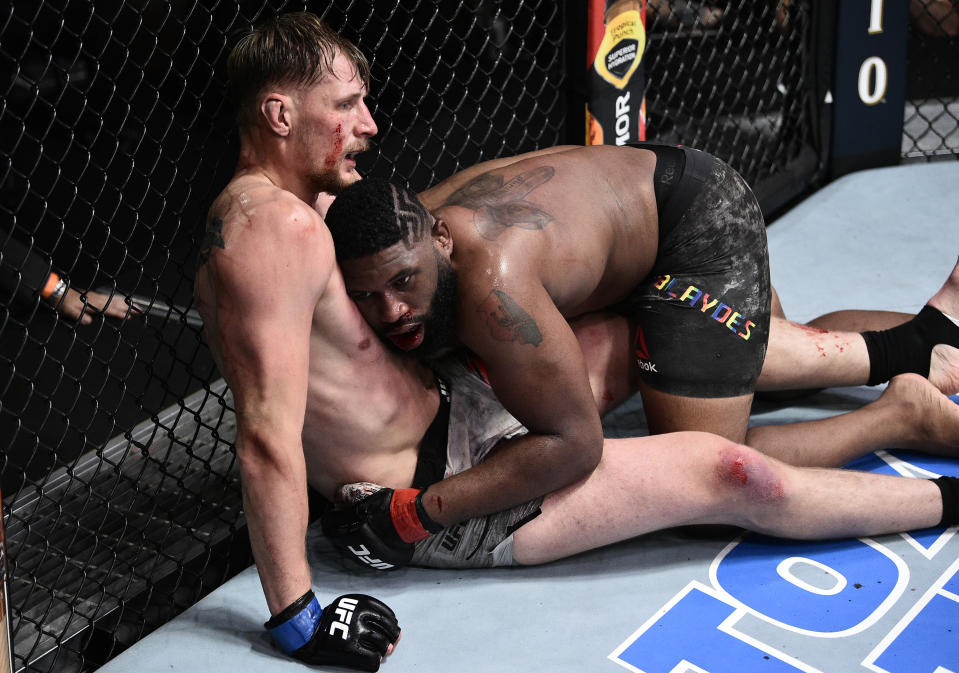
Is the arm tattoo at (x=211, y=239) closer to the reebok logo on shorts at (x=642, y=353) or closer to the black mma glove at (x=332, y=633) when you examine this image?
the black mma glove at (x=332, y=633)

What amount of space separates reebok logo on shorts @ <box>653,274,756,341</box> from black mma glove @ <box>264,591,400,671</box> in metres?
0.95

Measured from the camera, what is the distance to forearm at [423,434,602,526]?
187cm

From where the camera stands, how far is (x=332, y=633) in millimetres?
1770

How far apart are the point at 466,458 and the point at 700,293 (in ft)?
2.08

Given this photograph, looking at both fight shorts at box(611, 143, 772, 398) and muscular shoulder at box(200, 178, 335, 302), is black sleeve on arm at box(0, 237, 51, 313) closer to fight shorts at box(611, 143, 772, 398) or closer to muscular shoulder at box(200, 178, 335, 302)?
muscular shoulder at box(200, 178, 335, 302)

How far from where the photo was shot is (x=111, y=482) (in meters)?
2.53

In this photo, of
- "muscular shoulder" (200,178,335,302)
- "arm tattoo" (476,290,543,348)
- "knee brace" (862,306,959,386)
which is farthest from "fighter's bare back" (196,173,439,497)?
"knee brace" (862,306,959,386)

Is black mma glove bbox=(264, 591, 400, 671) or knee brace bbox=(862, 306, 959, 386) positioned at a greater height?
knee brace bbox=(862, 306, 959, 386)

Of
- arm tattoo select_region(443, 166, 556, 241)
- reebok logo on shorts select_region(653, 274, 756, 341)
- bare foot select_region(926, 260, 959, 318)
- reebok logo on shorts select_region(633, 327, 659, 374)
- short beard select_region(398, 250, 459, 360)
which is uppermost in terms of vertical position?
arm tattoo select_region(443, 166, 556, 241)

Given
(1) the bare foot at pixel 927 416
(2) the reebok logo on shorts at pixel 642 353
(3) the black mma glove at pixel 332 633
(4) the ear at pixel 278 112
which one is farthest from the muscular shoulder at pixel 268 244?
(1) the bare foot at pixel 927 416

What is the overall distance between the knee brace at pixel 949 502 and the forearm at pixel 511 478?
0.75 m

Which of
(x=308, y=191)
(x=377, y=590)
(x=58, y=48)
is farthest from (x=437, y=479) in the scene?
(x=58, y=48)

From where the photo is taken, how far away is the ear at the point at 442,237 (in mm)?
1848

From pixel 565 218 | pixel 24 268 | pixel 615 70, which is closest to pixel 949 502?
pixel 565 218
